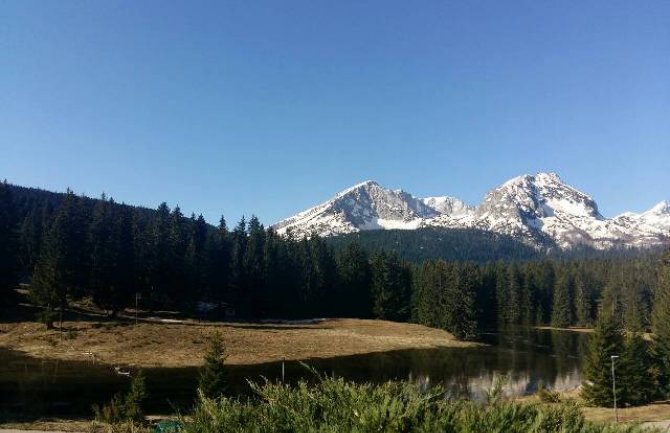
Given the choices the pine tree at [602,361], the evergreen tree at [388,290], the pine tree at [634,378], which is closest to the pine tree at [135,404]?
the pine tree at [602,361]

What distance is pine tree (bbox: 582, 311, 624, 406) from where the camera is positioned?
43938 mm

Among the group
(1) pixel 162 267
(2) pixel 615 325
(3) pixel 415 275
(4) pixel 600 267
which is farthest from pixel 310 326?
(4) pixel 600 267

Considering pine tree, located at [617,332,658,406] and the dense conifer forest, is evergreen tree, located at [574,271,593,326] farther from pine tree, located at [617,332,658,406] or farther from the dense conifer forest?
pine tree, located at [617,332,658,406]

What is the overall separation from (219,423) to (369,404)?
3.38m

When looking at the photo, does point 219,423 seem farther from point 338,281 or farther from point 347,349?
point 338,281

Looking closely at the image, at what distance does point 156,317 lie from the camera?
93.2 meters

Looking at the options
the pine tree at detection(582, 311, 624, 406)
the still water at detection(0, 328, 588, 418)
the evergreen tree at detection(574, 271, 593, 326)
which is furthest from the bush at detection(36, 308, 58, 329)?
the evergreen tree at detection(574, 271, 593, 326)

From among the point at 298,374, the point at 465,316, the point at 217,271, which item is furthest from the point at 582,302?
the point at 298,374

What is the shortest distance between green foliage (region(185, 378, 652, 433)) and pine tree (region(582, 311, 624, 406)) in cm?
3863

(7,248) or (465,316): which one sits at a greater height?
(7,248)

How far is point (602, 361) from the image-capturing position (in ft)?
147

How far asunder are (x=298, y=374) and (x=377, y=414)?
167 feet

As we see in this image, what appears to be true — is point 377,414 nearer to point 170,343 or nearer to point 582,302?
point 170,343

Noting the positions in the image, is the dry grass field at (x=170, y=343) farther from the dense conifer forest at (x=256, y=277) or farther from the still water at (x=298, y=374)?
the dense conifer forest at (x=256, y=277)
